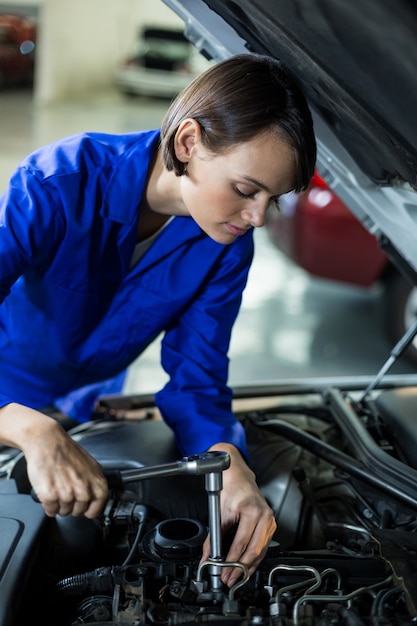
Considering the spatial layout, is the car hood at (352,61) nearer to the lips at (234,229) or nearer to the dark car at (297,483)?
the dark car at (297,483)

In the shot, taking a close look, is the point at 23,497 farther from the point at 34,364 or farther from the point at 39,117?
the point at 39,117

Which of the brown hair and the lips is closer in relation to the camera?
the brown hair

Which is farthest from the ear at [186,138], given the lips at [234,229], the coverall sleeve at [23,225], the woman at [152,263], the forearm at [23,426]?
the forearm at [23,426]

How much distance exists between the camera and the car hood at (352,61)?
2.73 feet

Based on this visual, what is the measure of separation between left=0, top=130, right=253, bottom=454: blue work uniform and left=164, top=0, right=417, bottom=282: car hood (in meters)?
0.26

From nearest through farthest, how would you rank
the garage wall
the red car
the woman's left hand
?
1. the woman's left hand
2. the red car
3. the garage wall

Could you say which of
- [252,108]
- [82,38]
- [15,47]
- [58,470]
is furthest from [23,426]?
[82,38]

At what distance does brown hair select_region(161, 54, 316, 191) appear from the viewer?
42.1 inches

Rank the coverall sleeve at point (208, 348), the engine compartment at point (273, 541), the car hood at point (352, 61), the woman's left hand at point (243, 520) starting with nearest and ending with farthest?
1. the car hood at point (352, 61)
2. the engine compartment at point (273, 541)
3. the woman's left hand at point (243, 520)
4. the coverall sleeve at point (208, 348)

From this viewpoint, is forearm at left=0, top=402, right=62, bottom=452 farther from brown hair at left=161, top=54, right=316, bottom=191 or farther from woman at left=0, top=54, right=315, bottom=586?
brown hair at left=161, top=54, right=316, bottom=191

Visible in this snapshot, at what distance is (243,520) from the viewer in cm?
114

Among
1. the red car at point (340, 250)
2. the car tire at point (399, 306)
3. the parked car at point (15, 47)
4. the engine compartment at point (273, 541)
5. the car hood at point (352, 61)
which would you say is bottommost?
the engine compartment at point (273, 541)

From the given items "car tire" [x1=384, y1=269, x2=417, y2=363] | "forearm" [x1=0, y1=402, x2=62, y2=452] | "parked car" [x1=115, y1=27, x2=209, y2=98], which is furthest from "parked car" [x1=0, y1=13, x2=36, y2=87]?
"forearm" [x1=0, y1=402, x2=62, y2=452]

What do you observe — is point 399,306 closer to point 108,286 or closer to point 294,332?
point 294,332
